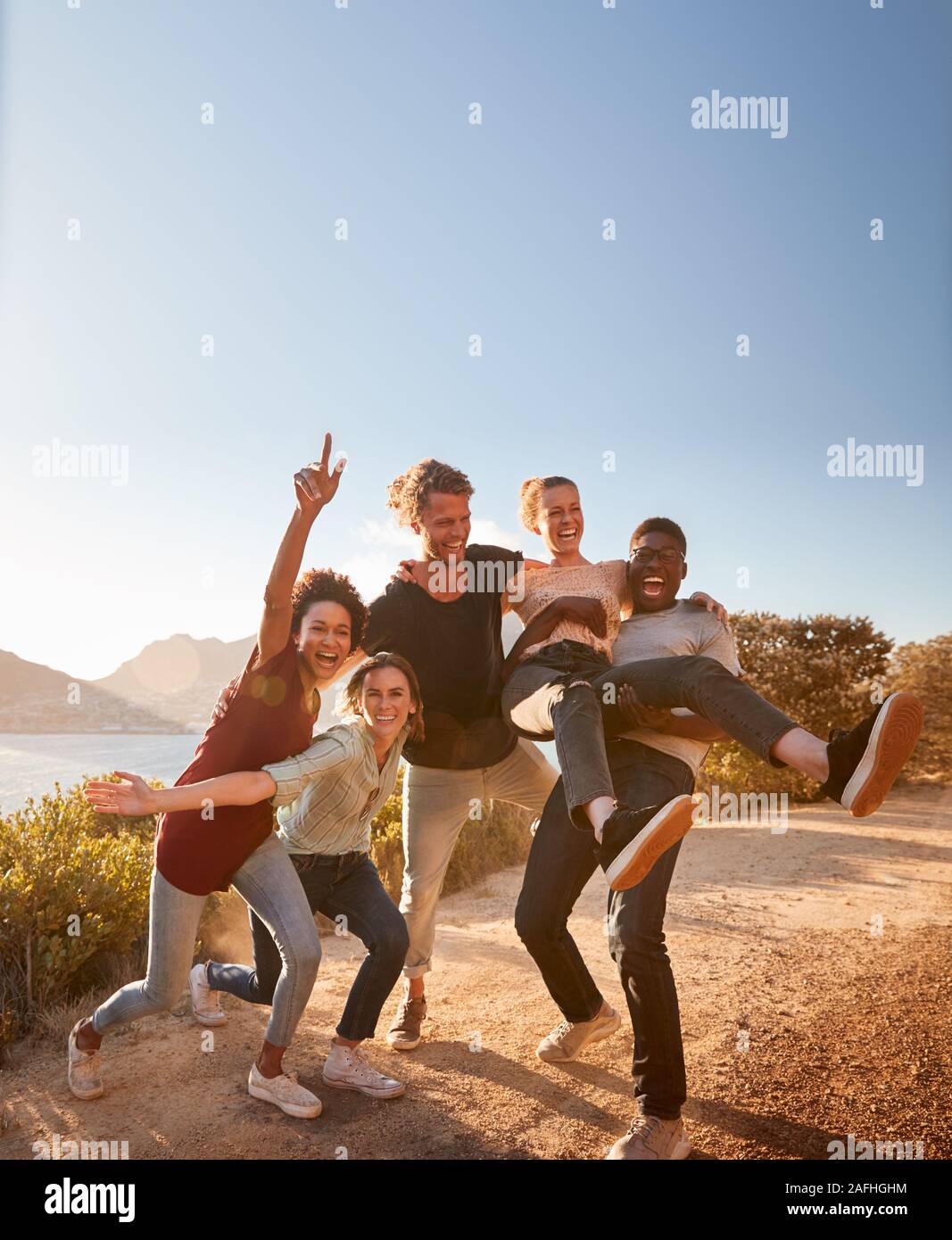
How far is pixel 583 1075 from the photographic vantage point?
4.11 meters

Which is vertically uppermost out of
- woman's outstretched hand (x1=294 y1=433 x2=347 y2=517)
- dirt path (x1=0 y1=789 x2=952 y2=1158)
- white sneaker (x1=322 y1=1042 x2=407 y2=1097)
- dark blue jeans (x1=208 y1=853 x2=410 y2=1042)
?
woman's outstretched hand (x1=294 y1=433 x2=347 y2=517)

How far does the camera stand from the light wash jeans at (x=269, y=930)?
3.59m

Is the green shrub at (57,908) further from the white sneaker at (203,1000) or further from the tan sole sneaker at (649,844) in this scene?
the tan sole sneaker at (649,844)

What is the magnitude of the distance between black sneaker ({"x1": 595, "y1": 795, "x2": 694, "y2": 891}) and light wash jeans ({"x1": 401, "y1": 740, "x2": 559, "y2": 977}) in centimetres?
138

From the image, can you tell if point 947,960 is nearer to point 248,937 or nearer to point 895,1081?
point 895,1081

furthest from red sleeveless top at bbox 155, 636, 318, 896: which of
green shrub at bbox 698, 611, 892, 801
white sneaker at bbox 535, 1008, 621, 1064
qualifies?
green shrub at bbox 698, 611, 892, 801

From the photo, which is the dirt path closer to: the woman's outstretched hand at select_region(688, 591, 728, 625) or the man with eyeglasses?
the man with eyeglasses

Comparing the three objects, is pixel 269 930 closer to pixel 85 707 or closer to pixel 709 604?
pixel 709 604

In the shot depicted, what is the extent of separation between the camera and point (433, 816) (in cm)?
447

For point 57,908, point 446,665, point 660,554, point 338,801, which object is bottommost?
point 57,908

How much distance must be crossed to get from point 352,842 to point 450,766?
0.68 metres

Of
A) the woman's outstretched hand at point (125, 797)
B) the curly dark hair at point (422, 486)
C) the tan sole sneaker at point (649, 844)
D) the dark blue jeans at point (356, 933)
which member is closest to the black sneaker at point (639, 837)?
the tan sole sneaker at point (649, 844)

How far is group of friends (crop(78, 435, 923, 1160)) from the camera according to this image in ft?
10.8

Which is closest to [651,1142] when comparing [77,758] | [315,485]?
[315,485]
